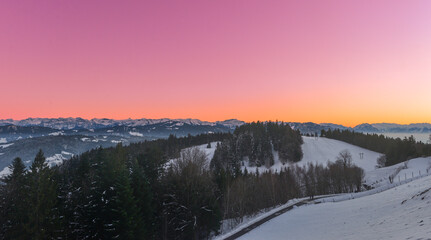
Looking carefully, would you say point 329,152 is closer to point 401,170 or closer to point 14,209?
point 401,170

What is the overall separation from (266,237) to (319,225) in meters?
6.43

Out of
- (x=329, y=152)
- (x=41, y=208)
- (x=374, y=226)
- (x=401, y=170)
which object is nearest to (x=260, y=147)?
(x=329, y=152)

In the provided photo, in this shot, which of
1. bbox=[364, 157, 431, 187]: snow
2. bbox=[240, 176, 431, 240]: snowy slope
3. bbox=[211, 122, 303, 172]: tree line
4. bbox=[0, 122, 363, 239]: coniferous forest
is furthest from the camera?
bbox=[211, 122, 303, 172]: tree line

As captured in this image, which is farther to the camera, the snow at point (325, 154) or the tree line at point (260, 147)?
the tree line at point (260, 147)

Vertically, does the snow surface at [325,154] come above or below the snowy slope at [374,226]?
below

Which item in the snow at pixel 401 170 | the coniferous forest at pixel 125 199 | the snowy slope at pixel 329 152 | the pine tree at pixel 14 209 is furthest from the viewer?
the snowy slope at pixel 329 152

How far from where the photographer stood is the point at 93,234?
31906 millimetres

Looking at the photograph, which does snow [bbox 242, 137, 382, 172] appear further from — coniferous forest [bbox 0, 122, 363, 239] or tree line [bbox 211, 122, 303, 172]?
coniferous forest [bbox 0, 122, 363, 239]

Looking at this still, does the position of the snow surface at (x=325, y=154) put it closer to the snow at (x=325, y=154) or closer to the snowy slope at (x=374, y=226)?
the snow at (x=325, y=154)

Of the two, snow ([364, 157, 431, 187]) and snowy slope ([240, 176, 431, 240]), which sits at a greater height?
snowy slope ([240, 176, 431, 240])

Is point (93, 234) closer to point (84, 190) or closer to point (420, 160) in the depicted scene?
point (84, 190)

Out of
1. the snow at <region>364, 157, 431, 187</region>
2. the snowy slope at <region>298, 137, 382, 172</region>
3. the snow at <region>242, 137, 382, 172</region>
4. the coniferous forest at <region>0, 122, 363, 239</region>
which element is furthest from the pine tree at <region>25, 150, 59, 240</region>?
the snowy slope at <region>298, 137, 382, 172</region>

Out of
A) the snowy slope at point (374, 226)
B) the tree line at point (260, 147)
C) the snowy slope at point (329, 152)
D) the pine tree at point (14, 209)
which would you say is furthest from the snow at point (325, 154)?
the pine tree at point (14, 209)

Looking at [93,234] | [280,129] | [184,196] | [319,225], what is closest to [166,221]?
[184,196]
